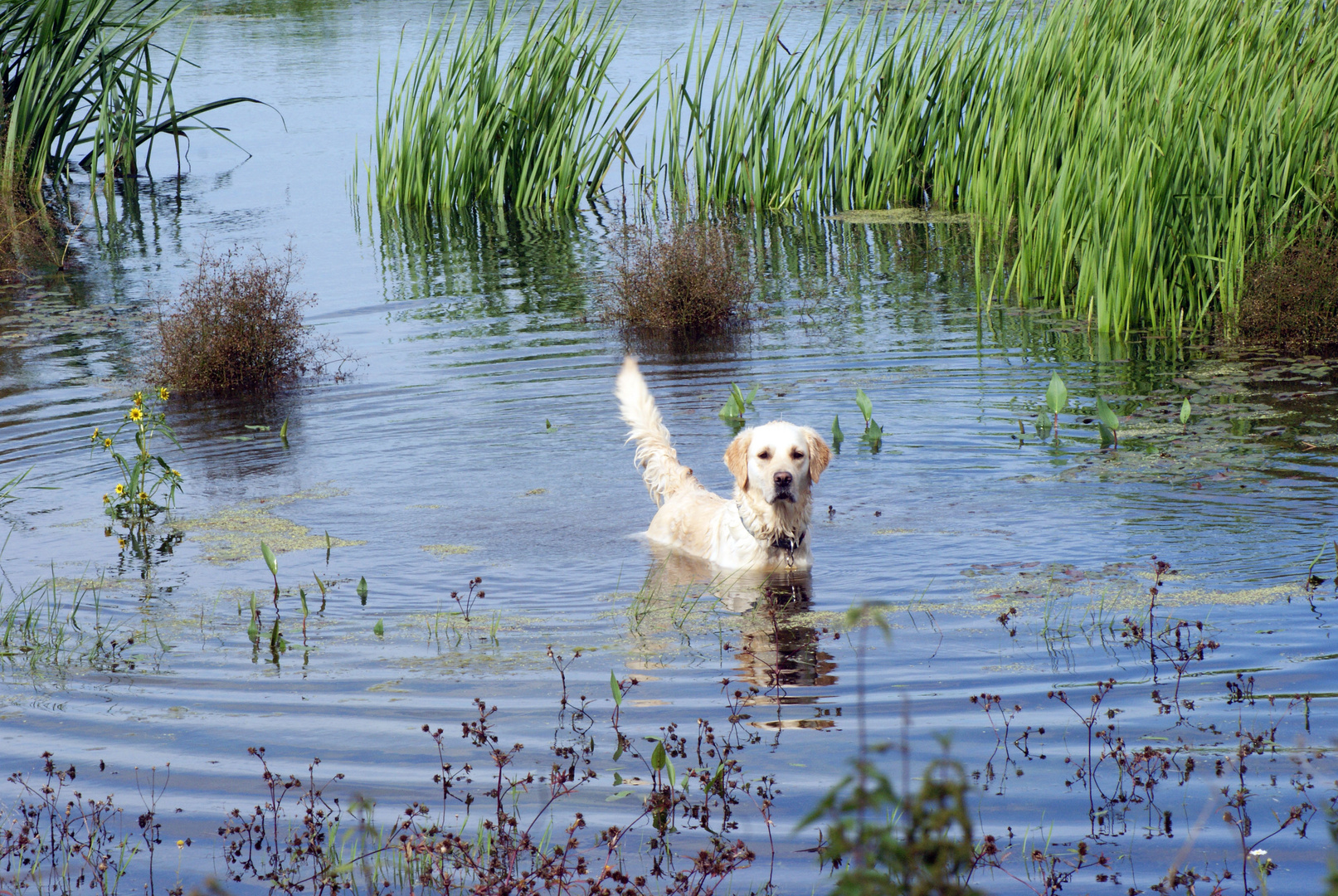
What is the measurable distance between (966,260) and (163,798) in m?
12.1

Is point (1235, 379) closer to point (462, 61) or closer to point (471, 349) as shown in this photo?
point (471, 349)

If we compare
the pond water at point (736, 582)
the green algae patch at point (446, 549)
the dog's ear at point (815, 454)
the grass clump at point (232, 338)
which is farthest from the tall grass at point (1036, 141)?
the green algae patch at point (446, 549)

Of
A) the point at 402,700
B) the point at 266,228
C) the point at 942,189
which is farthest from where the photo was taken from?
the point at 266,228

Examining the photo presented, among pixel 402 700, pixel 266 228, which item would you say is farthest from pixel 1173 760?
pixel 266 228

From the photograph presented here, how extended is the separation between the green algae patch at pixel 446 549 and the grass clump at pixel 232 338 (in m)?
4.65

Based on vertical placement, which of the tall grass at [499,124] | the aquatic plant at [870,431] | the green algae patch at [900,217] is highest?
the tall grass at [499,124]

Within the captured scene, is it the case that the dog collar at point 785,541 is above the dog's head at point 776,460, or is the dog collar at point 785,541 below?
below

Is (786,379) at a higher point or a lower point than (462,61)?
lower

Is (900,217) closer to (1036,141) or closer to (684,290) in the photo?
(1036,141)

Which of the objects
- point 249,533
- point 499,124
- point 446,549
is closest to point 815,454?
point 446,549

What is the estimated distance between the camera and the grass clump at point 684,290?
12969 mm

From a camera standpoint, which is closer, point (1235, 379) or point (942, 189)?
point (1235, 379)

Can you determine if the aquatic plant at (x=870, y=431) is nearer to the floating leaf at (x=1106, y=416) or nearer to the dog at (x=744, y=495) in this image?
the floating leaf at (x=1106, y=416)

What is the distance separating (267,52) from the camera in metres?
35.4
